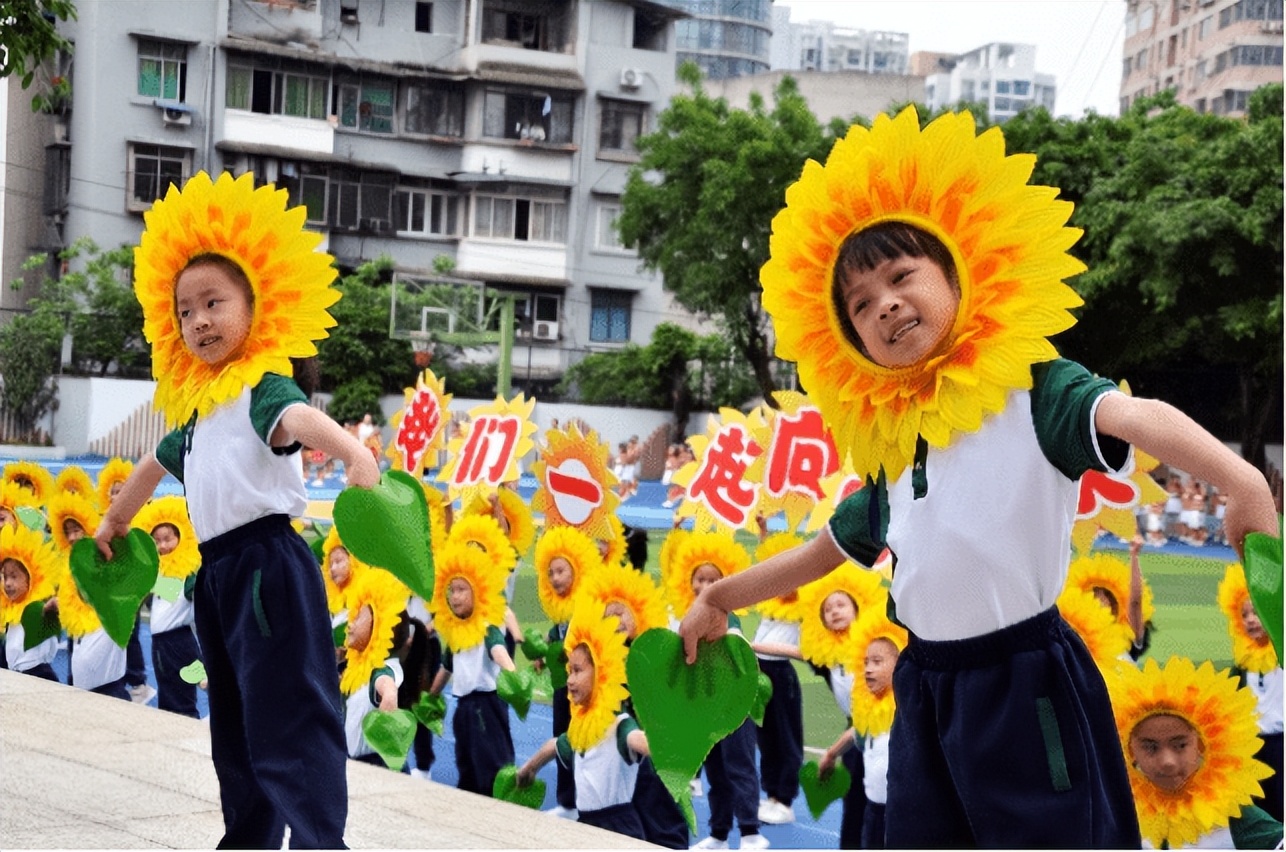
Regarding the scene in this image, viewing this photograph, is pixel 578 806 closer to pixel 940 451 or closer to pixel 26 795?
pixel 26 795

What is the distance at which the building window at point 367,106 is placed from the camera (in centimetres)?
2764

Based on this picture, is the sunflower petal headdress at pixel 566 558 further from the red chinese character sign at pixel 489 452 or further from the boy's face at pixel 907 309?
the boy's face at pixel 907 309

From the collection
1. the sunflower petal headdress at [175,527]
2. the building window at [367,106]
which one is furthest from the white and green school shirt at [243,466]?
the building window at [367,106]

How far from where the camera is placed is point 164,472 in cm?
373

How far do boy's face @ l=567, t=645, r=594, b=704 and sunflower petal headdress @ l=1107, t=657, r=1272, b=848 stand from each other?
208 cm

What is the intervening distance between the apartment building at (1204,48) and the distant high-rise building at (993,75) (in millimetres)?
5578

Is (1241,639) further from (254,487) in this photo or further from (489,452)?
(489,452)

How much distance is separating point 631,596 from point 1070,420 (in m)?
3.18

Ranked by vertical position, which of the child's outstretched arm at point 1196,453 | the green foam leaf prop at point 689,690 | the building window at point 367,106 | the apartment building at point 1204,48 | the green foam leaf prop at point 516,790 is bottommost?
the green foam leaf prop at point 516,790

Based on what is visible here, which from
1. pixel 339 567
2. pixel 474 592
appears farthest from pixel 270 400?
pixel 474 592

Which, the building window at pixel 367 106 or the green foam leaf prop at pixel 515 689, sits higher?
the building window at pixel 367 106

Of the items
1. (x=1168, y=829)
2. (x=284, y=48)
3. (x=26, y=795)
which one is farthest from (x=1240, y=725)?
(x=284, y=48)

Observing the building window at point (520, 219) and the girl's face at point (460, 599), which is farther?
the building window at point (520, 219)

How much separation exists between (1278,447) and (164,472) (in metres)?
Result: 22.8
